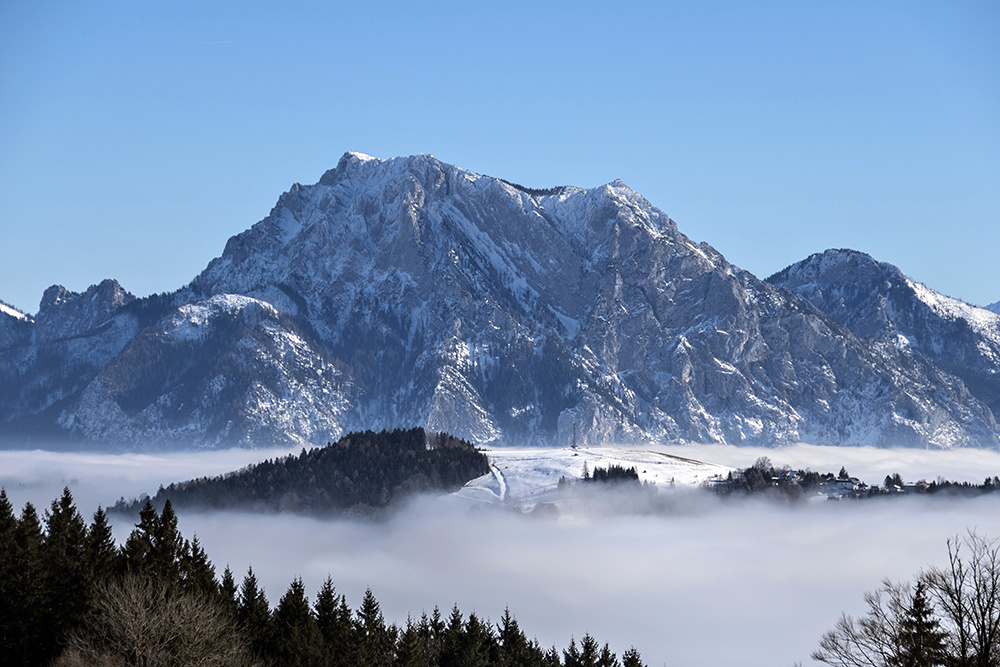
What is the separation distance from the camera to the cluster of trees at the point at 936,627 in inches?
2510

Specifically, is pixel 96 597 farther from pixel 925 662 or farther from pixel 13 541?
pixel 925 662

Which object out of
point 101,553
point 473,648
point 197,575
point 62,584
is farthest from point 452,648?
point 62,584

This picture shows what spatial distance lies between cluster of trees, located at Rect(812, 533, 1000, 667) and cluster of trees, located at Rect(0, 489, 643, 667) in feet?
161

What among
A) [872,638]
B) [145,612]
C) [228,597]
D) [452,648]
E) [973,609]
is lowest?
[452,648]

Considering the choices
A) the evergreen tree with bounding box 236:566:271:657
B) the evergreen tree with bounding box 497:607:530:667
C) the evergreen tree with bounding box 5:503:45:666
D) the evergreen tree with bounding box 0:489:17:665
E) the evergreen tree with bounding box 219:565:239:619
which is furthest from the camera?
the evergreen tree with bounding box 497:607:530:667

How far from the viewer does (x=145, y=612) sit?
9681 centimetres

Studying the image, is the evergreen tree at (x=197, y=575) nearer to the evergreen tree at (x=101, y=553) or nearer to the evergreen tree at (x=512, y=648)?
the evergreen tree at (x=101, y=553)

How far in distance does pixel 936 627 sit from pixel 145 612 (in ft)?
194

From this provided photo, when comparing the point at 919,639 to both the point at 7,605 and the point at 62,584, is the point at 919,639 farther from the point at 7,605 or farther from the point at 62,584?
the point at 7,605

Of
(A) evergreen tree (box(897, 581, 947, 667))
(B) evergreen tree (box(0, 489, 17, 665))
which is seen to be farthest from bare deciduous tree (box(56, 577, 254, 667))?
(A) evergreen tree (box(897, 581, 947, 667))

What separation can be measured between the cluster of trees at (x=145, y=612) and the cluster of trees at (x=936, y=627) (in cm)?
4909

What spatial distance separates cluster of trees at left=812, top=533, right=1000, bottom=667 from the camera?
6375 centimetres

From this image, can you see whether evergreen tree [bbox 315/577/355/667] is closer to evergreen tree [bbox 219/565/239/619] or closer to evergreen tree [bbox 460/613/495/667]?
evergreen tree [bbox 219/565/239/619]

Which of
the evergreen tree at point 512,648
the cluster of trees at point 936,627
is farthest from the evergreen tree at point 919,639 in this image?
the evergreen tree at point 512,648
